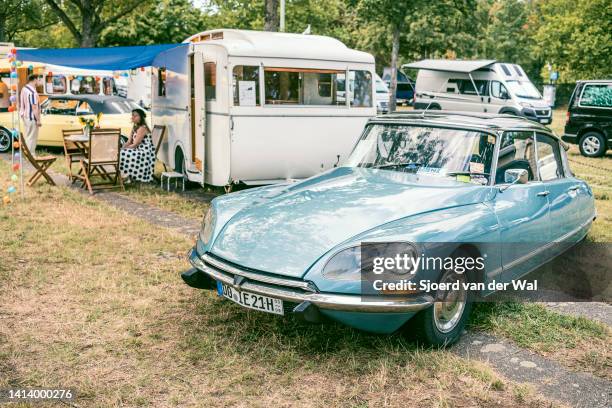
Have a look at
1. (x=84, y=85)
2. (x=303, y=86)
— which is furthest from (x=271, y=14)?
(x=84, y=85)

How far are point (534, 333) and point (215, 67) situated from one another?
6425 mm

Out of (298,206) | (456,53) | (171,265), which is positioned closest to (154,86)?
(171,265)

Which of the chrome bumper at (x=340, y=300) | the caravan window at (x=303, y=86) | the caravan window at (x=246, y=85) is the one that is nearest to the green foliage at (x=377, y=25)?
the caravan window at (x=303, y=86)

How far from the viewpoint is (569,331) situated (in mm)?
4867

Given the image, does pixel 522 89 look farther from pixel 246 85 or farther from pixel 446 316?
pixel 446 316

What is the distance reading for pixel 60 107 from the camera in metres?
15.1

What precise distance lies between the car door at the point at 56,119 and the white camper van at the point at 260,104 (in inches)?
190

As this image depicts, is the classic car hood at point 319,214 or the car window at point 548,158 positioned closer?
the classic car hood at point 319,214

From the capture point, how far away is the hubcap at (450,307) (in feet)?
14.5

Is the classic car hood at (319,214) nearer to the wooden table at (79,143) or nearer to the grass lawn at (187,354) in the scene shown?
the grass lawn at (187,354)

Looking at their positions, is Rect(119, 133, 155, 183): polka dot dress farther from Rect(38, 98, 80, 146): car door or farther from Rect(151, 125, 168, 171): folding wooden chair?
Rect(38, 98, 80, 146): car door

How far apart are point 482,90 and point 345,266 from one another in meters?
22.2

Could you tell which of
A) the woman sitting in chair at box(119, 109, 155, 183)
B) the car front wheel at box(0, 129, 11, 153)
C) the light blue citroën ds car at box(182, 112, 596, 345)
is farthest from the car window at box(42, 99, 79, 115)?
the light blue citroën ds car at box(182, 112, 596, 345)

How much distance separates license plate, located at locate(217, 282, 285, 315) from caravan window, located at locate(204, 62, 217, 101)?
5.76 meters
